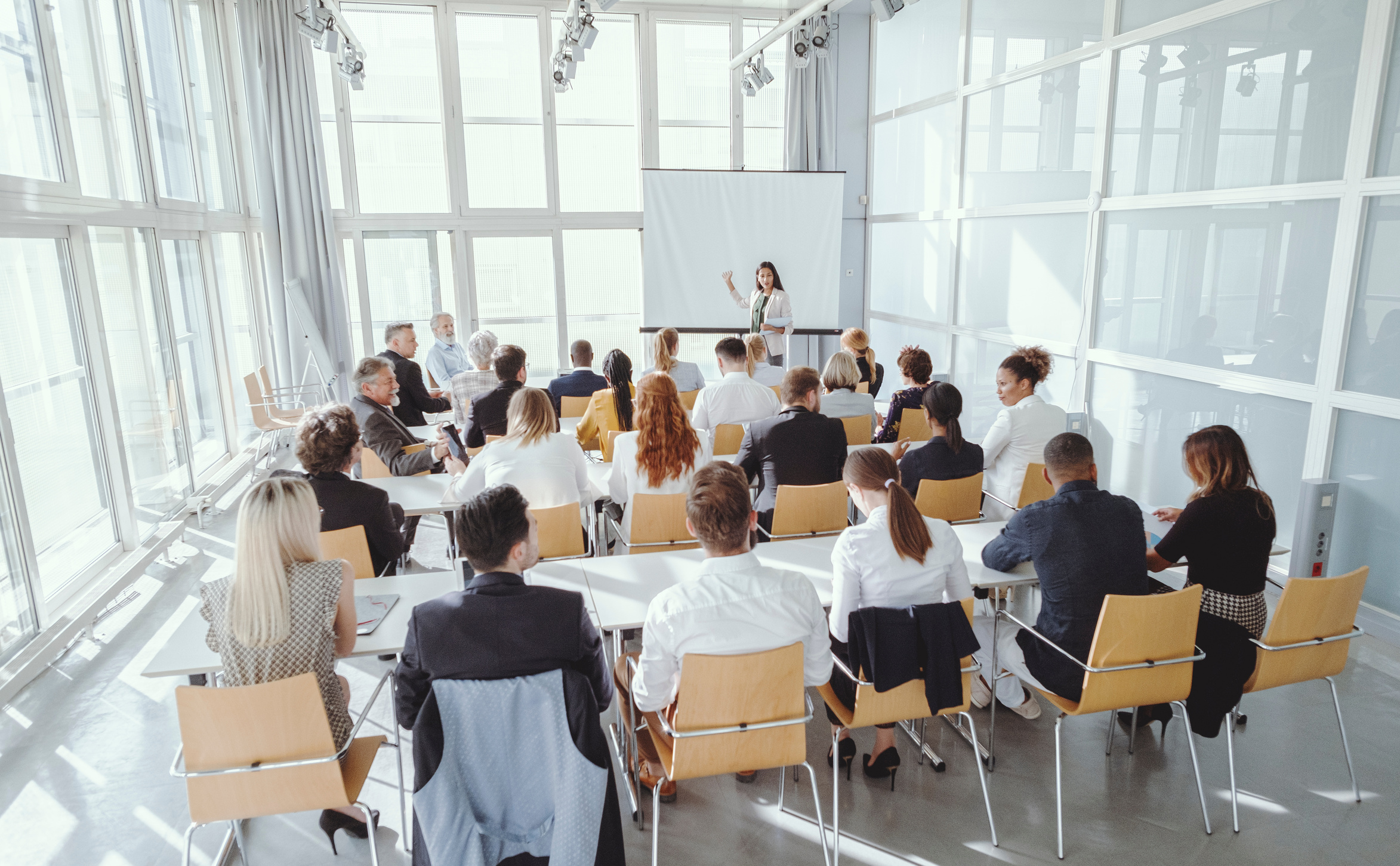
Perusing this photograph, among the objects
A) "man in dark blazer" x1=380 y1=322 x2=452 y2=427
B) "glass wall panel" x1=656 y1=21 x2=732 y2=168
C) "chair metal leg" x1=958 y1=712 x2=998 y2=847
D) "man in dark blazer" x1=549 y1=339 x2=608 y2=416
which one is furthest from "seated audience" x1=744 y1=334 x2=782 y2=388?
"glass wall panel" x1=656 y1=21 x2=732 y2=168

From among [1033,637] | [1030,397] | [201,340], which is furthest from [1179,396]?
[201,340]

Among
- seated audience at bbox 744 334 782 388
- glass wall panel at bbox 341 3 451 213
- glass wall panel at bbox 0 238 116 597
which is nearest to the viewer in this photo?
glass wall panel at bbox 0 238 116 597

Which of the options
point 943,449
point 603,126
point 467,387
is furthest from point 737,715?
point 603,126

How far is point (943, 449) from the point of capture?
363cm

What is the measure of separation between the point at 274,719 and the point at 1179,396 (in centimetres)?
503

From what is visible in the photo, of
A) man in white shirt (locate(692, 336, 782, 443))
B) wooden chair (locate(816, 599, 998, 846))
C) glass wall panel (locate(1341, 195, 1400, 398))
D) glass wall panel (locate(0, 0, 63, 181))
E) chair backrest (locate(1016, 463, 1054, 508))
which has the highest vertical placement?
glass wall panel (locate(0, 0, 63, 181))

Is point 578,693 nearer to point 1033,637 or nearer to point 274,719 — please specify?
point 274,719

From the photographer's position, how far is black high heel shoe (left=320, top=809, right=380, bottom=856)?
8.57ft

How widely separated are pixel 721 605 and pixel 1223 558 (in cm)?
177

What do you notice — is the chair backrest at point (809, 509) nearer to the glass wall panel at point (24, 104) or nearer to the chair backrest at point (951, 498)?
the chair backrest at point (951, 498)

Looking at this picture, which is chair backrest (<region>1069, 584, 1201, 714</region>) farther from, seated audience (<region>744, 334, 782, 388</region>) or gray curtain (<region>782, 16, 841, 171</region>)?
gray curtain (<region>782, 16, 841, 171</region>)

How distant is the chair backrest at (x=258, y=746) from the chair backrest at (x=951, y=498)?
2.45 meters

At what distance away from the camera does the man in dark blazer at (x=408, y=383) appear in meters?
5.54

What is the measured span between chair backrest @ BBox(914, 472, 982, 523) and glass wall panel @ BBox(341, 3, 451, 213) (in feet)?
21.8
